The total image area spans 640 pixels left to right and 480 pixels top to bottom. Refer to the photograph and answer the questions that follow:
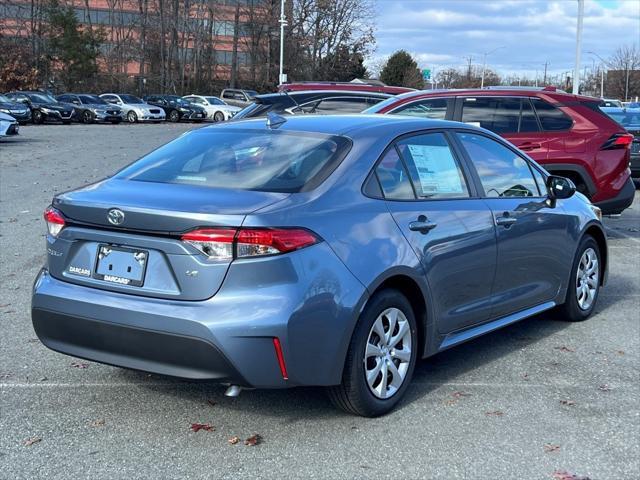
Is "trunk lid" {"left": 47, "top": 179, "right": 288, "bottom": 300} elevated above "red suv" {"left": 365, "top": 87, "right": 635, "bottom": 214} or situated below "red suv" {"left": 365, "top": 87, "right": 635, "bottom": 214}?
below

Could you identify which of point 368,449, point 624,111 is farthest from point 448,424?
point 624,111

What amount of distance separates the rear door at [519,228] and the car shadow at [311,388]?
0.39 metres

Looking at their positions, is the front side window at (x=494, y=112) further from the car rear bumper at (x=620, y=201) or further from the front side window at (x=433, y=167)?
the front side window at (x=433, y=167)

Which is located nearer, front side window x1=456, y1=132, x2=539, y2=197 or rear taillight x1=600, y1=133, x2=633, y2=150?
front side window x1=456, y1=132, x2=539, y2=197

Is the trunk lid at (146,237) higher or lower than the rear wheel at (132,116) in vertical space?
lower

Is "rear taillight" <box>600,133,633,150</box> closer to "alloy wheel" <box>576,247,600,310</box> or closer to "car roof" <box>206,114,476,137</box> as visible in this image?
"alloy wheel" <box>576,247,600,310</box>

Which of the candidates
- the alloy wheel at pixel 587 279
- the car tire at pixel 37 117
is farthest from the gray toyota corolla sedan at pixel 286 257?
the car tire at pixel 37 117

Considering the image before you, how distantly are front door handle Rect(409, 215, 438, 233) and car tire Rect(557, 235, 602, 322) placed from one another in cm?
224

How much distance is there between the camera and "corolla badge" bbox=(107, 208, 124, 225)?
3957 mm

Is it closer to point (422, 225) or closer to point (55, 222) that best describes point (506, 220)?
point (422, 225)

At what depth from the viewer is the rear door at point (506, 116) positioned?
9734 millimetres

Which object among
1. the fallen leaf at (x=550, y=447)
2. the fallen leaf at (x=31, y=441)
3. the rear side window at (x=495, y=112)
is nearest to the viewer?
the fallen leaf at (x=31, y=441)

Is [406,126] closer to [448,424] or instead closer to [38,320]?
[448,424]

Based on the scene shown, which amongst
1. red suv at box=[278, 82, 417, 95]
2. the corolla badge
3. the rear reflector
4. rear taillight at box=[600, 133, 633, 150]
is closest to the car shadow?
the rear reflector
